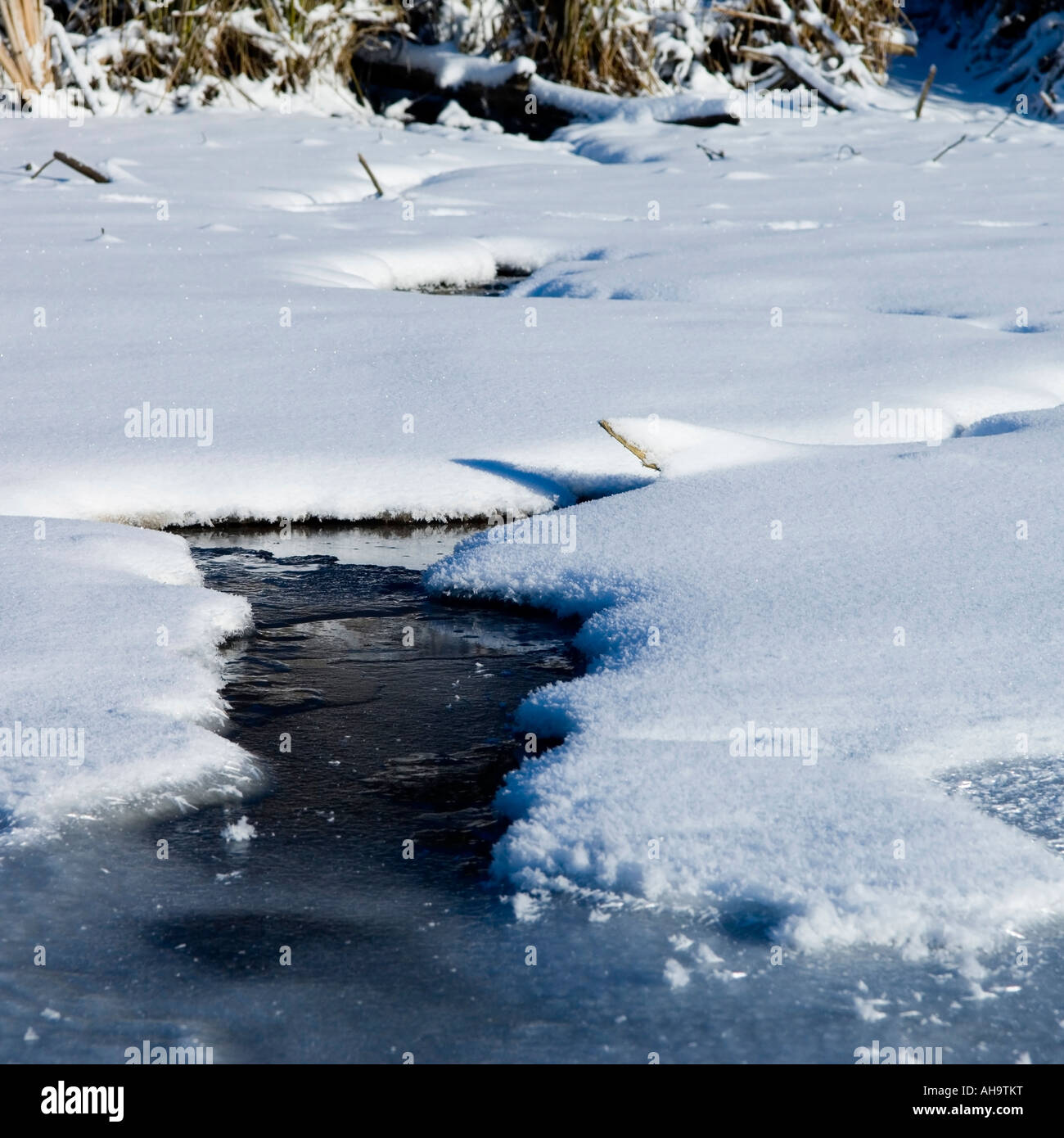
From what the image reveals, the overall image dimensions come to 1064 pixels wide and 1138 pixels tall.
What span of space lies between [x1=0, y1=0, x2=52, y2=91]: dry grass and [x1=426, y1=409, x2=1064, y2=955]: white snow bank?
5940mm

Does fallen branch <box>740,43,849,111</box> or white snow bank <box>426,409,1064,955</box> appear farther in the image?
fallen branch <box>740,43,849,111</box>

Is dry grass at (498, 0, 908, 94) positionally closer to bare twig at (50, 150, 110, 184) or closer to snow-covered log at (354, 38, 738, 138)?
snow-covered log at (354, 38, 738, 138)

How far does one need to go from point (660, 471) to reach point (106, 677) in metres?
1.28

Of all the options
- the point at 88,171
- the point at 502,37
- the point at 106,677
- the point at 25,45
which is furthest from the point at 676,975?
the point at 502,37

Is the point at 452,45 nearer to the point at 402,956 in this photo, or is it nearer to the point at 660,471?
the point at 660,471

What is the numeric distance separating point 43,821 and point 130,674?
35 centimetres

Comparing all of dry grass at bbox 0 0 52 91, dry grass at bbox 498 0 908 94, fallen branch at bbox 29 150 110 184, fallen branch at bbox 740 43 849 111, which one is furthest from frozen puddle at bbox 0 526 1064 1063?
fallen branch at bbox 740 43 849 111

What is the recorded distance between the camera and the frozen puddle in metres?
1.31

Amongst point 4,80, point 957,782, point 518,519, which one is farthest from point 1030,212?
point 4,80

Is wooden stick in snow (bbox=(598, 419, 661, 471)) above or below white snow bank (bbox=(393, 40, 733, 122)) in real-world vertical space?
below

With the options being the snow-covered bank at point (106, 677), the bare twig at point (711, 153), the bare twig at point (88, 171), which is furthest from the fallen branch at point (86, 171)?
the snow-covered bank at point (106, 677)
